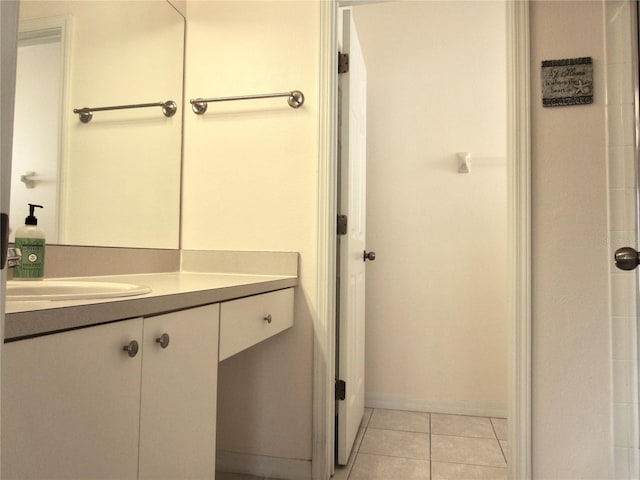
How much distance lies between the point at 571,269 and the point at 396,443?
119 cm

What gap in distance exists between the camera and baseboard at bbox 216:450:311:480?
1.73 m

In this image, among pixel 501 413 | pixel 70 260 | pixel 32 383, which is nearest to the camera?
pixel 32 383

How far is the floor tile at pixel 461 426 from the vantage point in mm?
2270

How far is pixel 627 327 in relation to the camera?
1.45 metres

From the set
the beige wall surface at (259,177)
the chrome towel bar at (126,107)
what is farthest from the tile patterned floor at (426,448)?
the chrome towel bar at (126,107)

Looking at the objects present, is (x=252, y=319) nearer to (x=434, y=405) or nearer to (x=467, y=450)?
(x=467, y=450)

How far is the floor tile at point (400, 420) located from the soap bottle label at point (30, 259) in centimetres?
185

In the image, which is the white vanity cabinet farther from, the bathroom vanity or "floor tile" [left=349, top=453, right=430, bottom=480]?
"floor tile" [left=349, top=453, right=430, bottom=480]

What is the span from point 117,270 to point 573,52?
185cm

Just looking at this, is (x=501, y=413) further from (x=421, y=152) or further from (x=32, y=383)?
(x=32, y=383)

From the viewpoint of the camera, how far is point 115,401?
722 mm

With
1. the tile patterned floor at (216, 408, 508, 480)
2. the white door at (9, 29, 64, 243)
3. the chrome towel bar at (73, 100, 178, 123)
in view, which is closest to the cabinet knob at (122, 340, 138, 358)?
the white door at (9, 29, 64, 243)

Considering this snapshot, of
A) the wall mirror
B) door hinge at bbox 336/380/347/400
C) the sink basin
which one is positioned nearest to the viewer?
the sink basin

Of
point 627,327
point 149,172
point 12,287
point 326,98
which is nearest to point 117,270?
point 149,172
